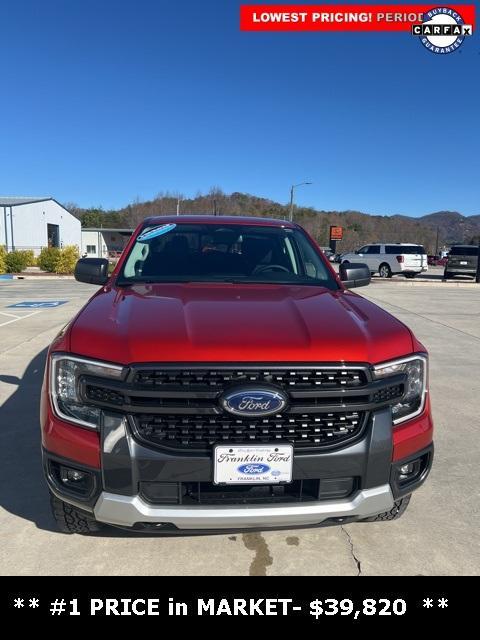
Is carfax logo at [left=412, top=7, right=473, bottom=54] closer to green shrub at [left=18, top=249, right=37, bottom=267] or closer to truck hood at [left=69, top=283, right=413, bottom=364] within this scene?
truck hood at [left=69, top=283, right=413, bottom=364]

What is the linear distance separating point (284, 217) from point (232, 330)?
96801mm

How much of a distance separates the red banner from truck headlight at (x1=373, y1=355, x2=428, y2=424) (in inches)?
417

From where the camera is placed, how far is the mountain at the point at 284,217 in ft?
289

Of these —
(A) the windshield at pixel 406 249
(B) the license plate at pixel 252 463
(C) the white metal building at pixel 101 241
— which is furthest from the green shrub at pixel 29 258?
(C) the white metal building at pixel 101 241

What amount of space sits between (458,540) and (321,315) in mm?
1480

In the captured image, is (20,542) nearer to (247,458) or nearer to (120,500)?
(120,500)

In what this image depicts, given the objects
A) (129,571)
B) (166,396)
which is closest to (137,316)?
(166,396)

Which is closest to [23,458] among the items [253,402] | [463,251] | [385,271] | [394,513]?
[253,402]

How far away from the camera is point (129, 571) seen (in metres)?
2.37

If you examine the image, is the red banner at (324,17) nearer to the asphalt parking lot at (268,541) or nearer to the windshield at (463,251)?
the asphalt parking lot at (268,541)

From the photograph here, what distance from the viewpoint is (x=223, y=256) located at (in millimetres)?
3736

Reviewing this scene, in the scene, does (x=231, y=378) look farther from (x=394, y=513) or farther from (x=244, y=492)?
(x=394, y=513)

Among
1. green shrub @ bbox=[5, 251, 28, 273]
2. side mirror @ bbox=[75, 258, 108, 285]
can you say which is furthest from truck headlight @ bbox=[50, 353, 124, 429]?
green shrub @ bbox=[5, 251, 28, 273]

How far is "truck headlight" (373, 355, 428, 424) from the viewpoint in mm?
2250
